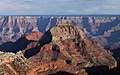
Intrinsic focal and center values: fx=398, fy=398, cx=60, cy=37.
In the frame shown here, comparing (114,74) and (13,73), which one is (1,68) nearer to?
(13,73)

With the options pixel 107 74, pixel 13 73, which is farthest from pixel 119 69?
pixel 13 73

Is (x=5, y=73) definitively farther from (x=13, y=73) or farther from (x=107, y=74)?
(x=107, y=74)

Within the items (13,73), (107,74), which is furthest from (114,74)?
(13,73)

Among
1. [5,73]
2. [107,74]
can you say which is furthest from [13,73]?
[107,74]

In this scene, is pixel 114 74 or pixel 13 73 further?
pixel 13 73

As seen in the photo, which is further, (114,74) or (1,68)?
(1,68)

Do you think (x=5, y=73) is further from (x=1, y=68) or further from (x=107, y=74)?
(x=107, y=74)

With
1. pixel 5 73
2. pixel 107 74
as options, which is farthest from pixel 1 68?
pixel 107 74

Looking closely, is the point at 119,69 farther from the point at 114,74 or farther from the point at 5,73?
the point at 5,73
